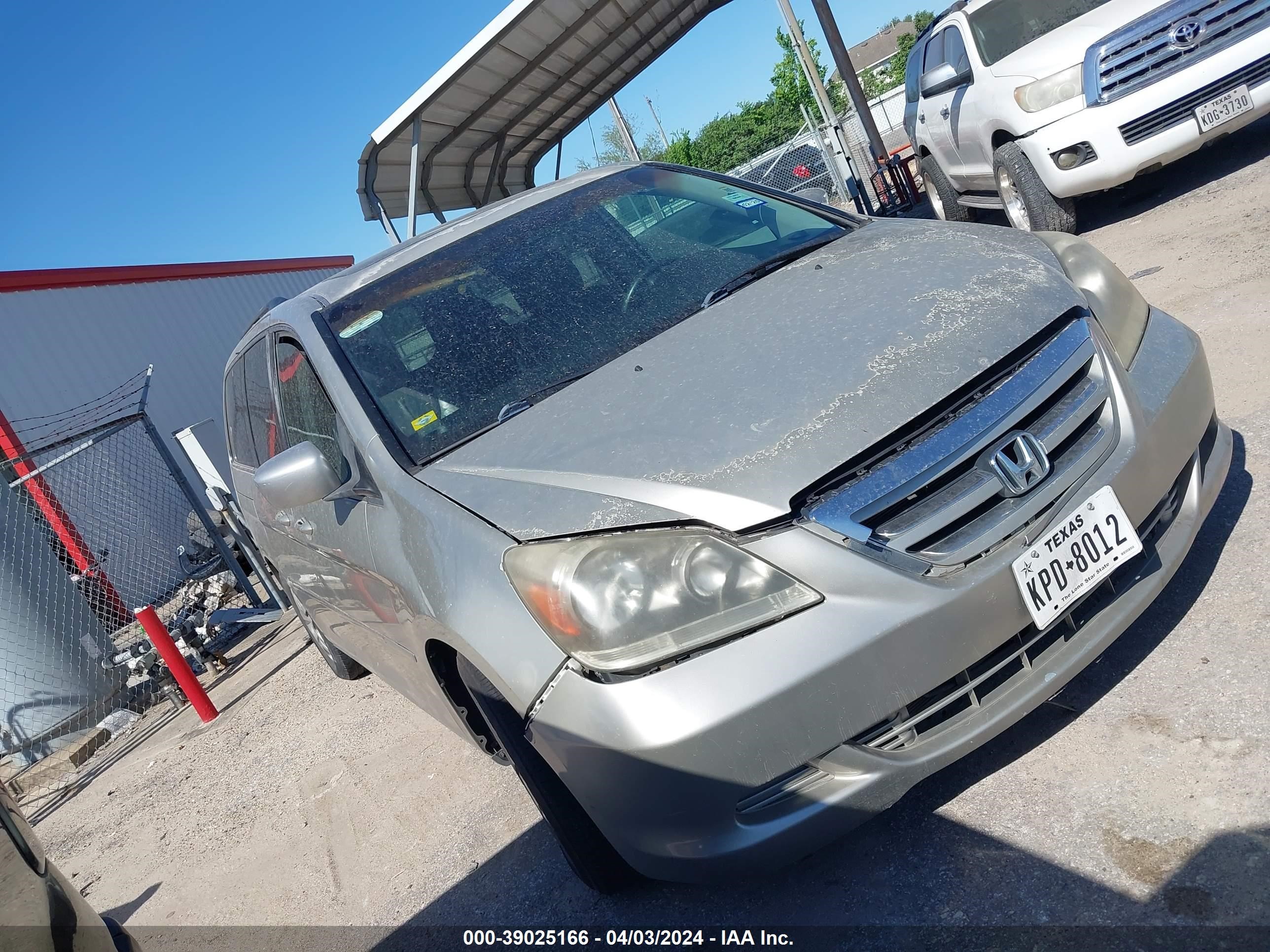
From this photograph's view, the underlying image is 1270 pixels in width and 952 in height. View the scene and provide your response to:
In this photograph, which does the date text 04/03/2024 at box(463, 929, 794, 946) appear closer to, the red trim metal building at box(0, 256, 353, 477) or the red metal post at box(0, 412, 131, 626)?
the red trim metal building at box(0, 256, 353, 477)

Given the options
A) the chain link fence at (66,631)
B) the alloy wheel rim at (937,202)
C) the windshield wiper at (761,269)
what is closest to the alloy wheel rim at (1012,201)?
the alloy wheel rim at (937,202)

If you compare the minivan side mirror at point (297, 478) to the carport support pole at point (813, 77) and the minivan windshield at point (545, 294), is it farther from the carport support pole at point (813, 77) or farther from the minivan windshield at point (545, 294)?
the carport support pole at point (813, 77)

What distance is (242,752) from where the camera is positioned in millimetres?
5238

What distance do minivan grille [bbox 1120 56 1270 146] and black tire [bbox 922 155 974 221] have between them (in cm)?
290

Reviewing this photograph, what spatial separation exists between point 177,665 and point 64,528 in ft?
17.3

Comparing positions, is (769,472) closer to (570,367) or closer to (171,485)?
(570,367)

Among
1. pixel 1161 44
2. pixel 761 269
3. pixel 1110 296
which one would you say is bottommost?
pixel 1110 296

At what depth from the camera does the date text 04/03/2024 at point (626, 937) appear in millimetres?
2324

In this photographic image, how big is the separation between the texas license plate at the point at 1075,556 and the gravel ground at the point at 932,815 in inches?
18.6

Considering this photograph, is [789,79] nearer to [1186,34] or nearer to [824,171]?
[824,171]

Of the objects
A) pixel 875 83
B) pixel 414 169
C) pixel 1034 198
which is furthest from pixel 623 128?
pixel 875 83

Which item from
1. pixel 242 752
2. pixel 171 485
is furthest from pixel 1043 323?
pixel 171 485

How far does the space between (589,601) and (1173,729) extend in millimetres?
1415

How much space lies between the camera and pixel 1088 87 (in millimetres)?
6602
